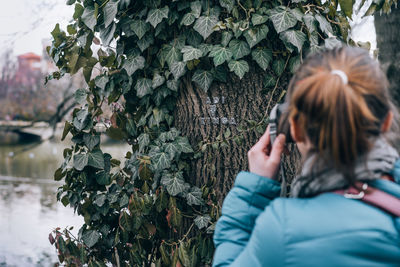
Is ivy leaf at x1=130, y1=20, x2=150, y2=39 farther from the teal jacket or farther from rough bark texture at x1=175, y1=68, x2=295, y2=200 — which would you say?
the teal jacket

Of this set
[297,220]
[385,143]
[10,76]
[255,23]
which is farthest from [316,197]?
[10,76]

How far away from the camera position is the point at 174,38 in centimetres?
215

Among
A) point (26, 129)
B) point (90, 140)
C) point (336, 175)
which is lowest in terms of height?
point (26, 129)

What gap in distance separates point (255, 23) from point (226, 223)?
1.11 meters

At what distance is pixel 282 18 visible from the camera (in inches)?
75.8

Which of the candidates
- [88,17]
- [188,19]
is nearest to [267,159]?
[188,19]

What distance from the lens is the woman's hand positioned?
1.15 meters

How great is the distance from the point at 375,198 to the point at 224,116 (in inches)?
48.0

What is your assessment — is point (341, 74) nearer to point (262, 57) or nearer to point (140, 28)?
point (262, 57)

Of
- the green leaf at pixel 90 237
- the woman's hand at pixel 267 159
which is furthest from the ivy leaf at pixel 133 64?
the woman's hand at pixel 267 159

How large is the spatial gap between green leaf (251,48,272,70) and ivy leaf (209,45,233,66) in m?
0.12

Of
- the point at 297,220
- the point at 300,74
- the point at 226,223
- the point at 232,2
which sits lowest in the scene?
the point at 226,223

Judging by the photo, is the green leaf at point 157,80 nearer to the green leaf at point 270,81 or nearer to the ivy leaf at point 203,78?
the ivy leaf at point 203,78

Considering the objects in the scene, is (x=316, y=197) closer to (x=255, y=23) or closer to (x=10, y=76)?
(x=255, y=23)
